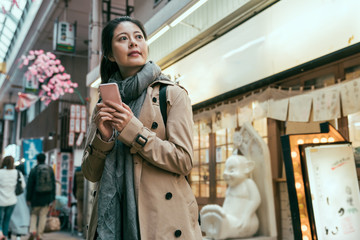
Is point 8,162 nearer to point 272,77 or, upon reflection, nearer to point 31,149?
point 272,77

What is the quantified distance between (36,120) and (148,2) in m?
13.9

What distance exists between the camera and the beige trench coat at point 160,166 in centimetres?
140

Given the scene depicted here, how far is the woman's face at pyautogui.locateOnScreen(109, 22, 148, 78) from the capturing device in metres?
1.70

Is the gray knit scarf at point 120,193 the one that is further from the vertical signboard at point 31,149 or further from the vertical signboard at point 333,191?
the vertical signboard at point 31,149

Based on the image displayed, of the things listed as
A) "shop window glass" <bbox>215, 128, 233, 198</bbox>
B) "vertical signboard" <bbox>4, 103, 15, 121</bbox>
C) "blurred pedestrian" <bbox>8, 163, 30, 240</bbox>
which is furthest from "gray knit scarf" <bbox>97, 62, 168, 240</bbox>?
"vertical signboard" <bbox>4, 103, 15, 121</bbox>

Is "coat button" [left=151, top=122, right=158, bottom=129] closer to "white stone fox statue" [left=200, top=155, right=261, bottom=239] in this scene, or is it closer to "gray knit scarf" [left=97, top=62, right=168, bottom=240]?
"gray knit scarf" [left=97, top=62, right=168, bottom=240]

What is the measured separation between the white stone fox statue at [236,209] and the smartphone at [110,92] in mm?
4938

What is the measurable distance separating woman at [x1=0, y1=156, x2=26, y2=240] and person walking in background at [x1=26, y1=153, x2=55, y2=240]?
0.45 metres

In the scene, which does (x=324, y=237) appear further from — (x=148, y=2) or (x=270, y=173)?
(x=148, y=2)

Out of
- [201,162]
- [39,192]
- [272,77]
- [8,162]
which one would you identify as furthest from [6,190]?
[272,77]

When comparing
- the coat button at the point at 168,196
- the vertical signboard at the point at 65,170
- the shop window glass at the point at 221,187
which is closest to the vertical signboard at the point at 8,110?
the vertical signboard at the point at 65,170

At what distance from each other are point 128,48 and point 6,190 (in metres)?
6.73

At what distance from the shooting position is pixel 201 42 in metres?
7.98

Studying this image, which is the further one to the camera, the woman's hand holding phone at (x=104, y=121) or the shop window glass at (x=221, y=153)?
the shop window glass at (x=221, y=153)
